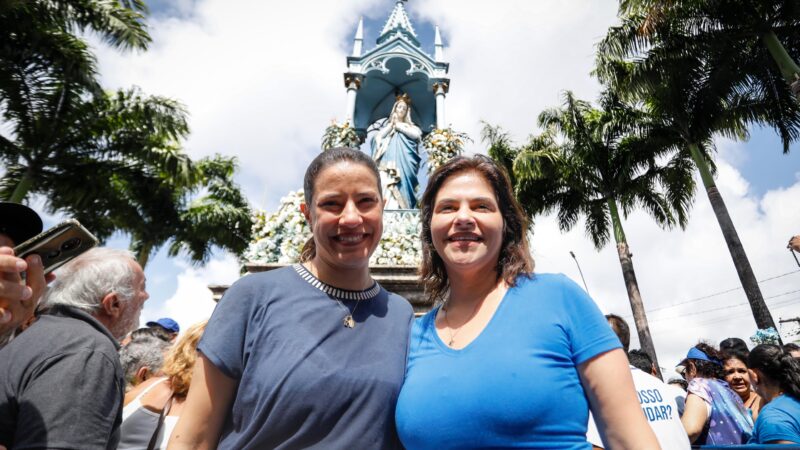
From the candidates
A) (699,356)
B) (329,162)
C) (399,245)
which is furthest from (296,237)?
(329,162)

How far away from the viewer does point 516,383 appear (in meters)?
1.38

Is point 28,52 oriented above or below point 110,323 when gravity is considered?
above

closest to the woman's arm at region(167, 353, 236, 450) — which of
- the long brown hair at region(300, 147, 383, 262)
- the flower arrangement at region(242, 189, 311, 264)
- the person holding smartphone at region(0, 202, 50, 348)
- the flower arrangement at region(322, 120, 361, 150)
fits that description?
the person holding smartphone at region(0, 202, 50, 348)

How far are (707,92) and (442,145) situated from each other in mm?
8612

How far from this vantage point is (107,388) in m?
1.72

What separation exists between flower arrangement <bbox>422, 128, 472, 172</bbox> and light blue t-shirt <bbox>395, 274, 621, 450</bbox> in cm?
678

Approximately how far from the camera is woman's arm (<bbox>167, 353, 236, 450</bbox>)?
1.45 meters

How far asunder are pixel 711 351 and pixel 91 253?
500cm

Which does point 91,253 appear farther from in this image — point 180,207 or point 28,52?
point 180,207

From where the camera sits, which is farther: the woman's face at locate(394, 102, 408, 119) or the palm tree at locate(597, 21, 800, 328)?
the palm tree at locate(597, 21, 800, 328)

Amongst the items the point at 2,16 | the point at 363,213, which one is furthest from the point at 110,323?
the point at 2,16

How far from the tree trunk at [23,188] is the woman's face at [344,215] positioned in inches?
493

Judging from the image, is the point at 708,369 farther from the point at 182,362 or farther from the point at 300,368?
the point at 182,362

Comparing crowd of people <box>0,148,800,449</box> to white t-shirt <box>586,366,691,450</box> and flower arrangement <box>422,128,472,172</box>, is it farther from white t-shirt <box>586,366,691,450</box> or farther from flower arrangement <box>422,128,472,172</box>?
flower arrangement <box>422,128,472,172</box>
